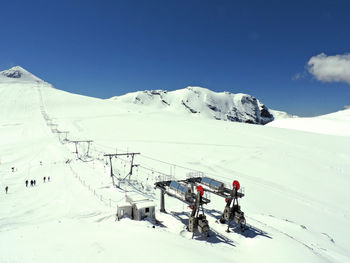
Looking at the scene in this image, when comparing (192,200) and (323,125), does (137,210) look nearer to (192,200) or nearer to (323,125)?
(192,200)

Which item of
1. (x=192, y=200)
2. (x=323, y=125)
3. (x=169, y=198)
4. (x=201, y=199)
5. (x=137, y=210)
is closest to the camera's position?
(x=201, y=199)

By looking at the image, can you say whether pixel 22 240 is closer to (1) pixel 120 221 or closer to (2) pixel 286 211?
(1) pixel 120 221

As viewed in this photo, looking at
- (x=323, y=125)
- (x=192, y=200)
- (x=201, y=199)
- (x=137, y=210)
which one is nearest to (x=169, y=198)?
(x=192, y=200)

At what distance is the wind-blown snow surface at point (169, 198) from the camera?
14289 mm

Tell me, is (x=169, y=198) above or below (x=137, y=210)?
below

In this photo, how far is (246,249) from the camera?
17609mm

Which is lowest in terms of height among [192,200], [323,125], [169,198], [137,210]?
[169,198]

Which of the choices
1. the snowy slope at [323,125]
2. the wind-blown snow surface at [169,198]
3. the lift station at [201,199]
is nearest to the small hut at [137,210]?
the wind-blown snow surface at [169,198]

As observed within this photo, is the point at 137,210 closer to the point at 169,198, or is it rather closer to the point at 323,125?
the point at 169,198

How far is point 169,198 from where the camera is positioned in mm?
30000

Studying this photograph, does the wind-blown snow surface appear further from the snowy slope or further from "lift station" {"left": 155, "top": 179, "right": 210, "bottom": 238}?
the snowy slope

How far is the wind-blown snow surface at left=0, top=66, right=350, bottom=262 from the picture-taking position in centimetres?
1429

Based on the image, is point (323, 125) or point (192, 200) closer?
point (192, 200)

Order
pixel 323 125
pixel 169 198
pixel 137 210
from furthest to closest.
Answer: pixel 323 125, pixel 169 198, pixel 137 210
